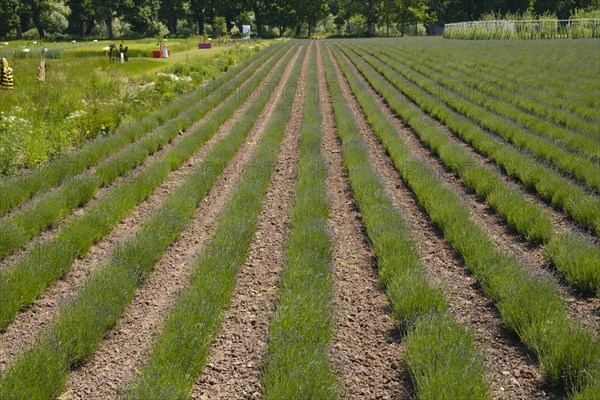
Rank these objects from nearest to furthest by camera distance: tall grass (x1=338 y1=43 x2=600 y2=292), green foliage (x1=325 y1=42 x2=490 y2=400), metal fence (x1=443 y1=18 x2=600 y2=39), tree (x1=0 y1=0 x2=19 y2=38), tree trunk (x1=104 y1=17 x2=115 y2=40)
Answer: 1. green foliage (x1=325 y1=42 x2=490 y2=400)
2. tall grass (x1=338 y1=43 x2=600 y2=292)
3. metal fence (x1=443 y1=18 x2=600 y2=39)
4. tree (x1=0 y1=0 x2=19 y2=38)
5. tree trunk (x1=104 y1=17 x2=115 y2=40)

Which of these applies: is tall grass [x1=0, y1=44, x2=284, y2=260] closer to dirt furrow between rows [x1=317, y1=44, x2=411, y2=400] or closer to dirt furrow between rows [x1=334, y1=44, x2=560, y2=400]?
dirt furrow between rows [x1=317, y1=44, x2=411, y2=400]

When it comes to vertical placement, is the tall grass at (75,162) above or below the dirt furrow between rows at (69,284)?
above

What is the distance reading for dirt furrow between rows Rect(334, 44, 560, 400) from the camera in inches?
138

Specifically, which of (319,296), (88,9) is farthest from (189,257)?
(88,9)

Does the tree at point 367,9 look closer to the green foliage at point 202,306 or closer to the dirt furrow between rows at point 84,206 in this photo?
the dirt furrow between rows at point 84,206

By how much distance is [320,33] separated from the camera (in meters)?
89.6

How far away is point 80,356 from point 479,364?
9.15ft

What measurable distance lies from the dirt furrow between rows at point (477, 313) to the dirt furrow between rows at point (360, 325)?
0.58 m

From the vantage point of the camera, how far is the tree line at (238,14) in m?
72.2

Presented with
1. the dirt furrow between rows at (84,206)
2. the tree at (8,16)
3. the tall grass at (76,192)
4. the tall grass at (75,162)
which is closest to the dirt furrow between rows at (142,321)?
the dirt furrow between rows at (84,206)

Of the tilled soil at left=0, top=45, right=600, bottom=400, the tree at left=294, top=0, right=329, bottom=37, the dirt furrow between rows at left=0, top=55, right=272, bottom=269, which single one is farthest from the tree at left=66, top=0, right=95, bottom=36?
A: the tilled soil at left=0, top=45, right=600, bottom=400

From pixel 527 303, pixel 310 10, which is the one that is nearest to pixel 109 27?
pixel 310 10

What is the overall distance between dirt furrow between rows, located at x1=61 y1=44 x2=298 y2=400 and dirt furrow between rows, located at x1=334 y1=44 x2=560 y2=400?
2444 mm

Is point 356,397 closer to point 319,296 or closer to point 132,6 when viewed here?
point 319,296
